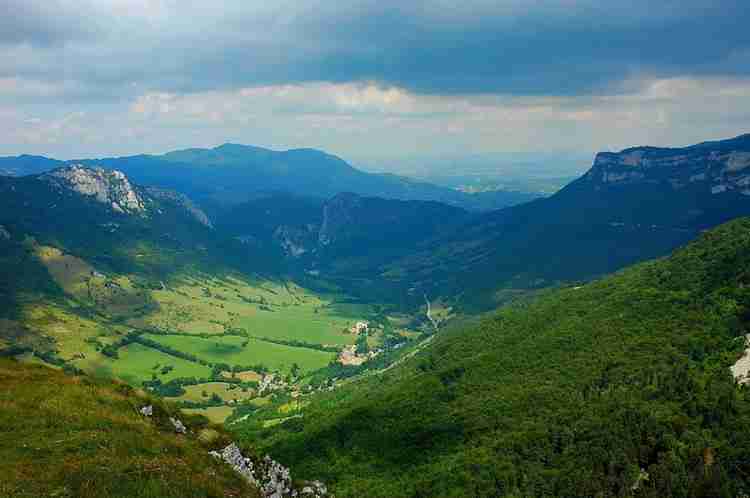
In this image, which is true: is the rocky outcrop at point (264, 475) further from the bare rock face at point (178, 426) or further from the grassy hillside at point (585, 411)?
the grassy hillside at point (585, 411)

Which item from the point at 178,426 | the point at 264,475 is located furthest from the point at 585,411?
the point at 178,426

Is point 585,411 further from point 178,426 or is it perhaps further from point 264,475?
point 178,426

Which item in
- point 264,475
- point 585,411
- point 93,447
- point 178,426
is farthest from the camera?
point 585,411

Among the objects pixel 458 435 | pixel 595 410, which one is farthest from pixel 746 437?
pixel 458 435

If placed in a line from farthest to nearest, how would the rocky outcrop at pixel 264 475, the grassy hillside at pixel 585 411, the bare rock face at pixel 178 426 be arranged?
the grassy hillside at pixel 585 411, the bare rock face at pixel 178 426, the rocky outcrop at pixel 264 475

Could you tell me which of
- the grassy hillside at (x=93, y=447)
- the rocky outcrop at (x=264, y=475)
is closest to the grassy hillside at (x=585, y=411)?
the rocky outcrop at (x=264, y=475)

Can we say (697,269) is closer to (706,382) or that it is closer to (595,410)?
(706,382)
